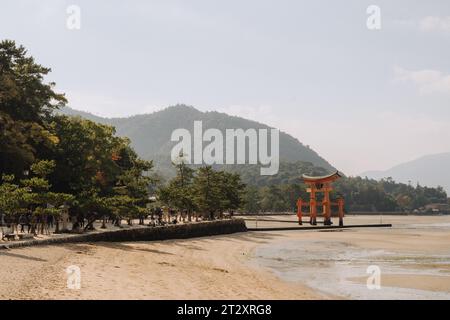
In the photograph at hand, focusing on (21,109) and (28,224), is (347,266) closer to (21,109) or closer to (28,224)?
(28,224)

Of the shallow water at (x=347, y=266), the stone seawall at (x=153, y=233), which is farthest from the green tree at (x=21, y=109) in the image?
the shallow water at (x=347, y=266)

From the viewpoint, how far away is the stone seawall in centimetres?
2521

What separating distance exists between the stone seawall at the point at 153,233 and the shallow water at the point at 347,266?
799 cm

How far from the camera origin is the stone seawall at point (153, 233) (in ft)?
82.7

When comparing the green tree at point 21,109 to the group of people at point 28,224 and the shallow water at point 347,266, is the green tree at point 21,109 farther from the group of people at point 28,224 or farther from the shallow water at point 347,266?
the shallow water at point 347,266

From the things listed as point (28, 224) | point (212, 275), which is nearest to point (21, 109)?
point (28, 224)

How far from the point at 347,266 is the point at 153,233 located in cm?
1731

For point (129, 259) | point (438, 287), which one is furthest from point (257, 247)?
point (438, 287)

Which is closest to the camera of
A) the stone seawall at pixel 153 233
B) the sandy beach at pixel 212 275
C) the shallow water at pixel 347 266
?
the sandy beach at pixel 212 275

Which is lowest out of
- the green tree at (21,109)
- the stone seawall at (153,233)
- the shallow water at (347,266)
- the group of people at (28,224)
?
the shallow water at (347,266)

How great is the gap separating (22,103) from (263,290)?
27.3 m

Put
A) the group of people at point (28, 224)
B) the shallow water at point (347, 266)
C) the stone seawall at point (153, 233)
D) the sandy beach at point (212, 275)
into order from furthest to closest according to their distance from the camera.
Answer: the group of people at point (28, 224)
the stone seawall at point (153, 233)
the shallow water at point (347, 266)
the sandy beach at point (212, 275)

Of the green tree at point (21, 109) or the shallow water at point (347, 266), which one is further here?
the green tree at point (21, 109)
